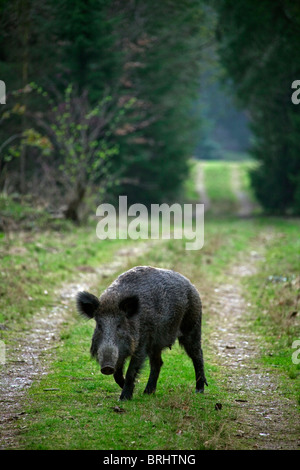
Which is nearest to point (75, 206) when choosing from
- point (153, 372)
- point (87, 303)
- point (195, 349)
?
point (195, 349)

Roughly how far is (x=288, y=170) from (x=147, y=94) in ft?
30.9

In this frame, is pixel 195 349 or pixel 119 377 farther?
pixel 195 349

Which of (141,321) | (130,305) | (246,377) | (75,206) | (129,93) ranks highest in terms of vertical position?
(129,93)

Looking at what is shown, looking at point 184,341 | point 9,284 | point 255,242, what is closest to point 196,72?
point 255,242

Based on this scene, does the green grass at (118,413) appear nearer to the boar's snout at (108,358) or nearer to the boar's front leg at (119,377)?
the boar's front leg at (119,377)

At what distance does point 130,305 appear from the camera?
709 cm

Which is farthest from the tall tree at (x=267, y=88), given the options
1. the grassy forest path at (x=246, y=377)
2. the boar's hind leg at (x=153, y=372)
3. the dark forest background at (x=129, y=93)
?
the boar's hind leg at (x=153, y=372)

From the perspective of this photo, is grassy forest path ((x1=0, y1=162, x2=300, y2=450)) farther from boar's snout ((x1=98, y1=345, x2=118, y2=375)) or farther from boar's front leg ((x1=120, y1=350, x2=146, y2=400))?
boar's snout ((x1=98, y1=345, x2=118, y2=375))

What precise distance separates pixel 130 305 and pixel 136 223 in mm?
20550

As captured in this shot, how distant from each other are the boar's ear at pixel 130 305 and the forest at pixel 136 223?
1.08 m

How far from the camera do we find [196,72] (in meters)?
40.6

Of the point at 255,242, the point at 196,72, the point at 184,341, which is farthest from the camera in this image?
the point at 196,72

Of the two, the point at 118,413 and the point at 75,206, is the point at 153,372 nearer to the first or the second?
the point at 118,413
